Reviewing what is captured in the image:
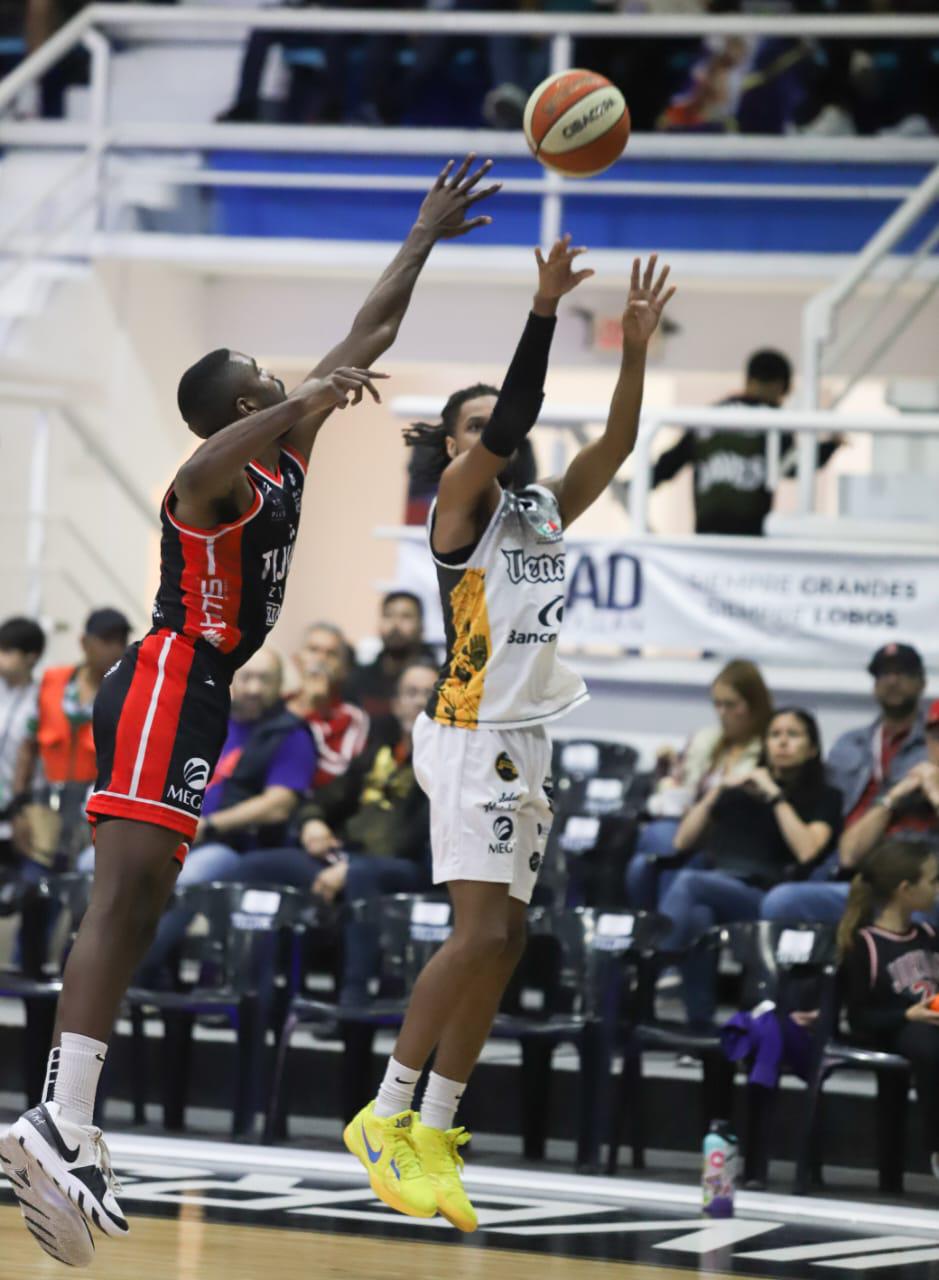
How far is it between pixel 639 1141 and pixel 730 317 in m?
7.58

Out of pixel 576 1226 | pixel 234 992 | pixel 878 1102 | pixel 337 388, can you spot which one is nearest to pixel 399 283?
pixel 337 388

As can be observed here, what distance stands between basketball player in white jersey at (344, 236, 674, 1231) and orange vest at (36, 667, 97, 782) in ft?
13.6

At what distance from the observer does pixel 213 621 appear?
4883 mm

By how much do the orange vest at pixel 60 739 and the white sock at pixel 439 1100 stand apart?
427 cm

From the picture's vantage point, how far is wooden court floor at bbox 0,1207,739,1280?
16.2ft

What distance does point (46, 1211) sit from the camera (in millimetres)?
4500

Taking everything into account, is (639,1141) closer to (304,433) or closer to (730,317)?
(304,433)

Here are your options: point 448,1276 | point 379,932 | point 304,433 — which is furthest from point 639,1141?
point 304,433

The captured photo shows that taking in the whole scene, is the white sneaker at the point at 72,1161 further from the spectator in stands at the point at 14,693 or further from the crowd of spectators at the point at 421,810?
the spectator in stands at the point at 14,693

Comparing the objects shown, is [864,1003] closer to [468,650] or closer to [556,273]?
[468,650]

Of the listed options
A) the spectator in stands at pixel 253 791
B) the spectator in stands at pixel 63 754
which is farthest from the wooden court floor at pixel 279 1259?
the spectator in stands at pixel 63 754

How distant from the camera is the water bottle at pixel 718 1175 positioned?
629 centimetres

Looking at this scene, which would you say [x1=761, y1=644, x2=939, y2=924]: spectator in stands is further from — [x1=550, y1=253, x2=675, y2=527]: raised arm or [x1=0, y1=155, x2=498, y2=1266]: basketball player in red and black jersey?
[x1=0, y1=155, x2=498, y2=1266]: basketball player in red and black jersey

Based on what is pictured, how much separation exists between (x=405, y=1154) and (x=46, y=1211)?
990mm
